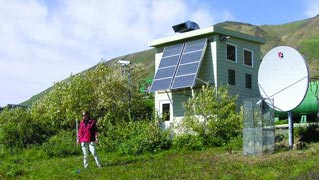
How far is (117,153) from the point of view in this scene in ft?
72.3

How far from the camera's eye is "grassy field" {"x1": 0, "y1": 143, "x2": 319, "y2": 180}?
12953 millimetres

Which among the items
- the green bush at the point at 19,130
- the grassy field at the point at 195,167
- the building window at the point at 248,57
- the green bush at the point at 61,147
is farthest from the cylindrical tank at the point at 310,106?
the green bush at the point at 19,130

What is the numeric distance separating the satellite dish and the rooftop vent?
1119cm

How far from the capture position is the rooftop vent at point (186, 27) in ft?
98.7

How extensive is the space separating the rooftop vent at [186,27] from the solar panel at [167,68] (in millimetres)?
1281

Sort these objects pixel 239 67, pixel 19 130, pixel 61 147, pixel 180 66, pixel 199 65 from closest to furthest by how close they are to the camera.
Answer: pixel 61 147, pixel 199 65, pixel 180 66, pixel 19 130, pixel 239 67

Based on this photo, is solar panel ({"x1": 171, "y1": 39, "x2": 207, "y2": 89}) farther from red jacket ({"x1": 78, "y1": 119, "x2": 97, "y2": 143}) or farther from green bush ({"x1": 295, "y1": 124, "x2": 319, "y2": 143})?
red jacket ({"x1": 78, "y1": 119, "x2": 97, "y2": 143})

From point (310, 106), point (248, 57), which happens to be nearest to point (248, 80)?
point (248, 57)

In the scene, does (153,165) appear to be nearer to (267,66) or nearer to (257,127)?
(257,127)

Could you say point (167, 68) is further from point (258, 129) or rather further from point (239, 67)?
point (258, 129)

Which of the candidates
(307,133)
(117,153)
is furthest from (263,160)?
(117,153)

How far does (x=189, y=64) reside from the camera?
27.6 metres

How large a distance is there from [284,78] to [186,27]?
12181 millimetres

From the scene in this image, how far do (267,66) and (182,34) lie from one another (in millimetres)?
10422
